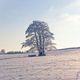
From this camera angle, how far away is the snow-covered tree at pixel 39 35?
50.4m

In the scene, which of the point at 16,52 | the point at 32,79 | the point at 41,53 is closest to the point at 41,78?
the point at 32,79

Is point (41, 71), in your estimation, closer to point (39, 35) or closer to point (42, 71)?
point (42, 71)

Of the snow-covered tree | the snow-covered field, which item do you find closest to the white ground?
the snow-covered field

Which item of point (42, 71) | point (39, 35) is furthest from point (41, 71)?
point (39, 35)

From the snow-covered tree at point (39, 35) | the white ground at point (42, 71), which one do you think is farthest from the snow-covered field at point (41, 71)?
the snow-covered tree at point (39, 35)

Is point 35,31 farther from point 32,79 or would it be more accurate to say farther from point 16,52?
point 32,79

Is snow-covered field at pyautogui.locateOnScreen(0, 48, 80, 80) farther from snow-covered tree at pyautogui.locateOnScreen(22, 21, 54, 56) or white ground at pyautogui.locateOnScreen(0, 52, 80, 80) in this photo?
snow-covered tree at pyautogui.locateOnScreen(22, 21, 54, 56)

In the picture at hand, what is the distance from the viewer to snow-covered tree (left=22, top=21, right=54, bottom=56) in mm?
50375

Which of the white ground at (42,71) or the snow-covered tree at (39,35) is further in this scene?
the snow-covered tree at (39,35)

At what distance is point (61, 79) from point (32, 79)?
1.18 metres

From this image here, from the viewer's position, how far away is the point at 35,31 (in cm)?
5066

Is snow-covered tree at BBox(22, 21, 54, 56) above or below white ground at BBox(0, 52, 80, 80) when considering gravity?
above

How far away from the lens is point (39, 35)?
5053 centimetres

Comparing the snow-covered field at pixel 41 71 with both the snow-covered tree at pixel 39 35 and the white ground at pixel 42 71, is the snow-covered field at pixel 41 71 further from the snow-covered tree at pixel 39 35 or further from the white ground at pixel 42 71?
the snow-covered tree at pixel 39 35
